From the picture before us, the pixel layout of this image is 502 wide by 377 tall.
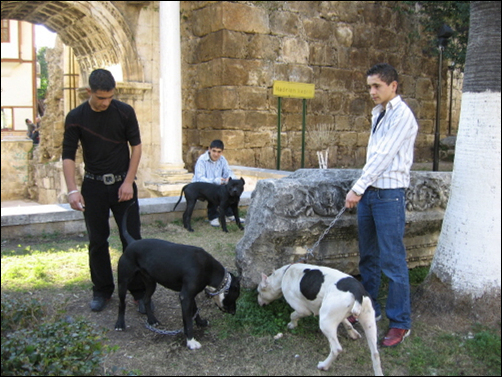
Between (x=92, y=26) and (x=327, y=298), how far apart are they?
401 inches

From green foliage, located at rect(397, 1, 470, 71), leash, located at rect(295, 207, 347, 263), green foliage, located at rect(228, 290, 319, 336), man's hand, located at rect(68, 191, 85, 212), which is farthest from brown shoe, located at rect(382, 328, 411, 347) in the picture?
green foliage, located at rect(397, 1, 470, 71)

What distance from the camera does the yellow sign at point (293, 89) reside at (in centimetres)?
1220

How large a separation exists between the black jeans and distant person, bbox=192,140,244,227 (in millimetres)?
3343

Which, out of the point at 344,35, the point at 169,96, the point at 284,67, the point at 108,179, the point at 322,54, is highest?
the point at 344,35

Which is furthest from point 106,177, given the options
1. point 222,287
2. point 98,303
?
point 222,287

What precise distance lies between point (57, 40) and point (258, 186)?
1587 centimetres

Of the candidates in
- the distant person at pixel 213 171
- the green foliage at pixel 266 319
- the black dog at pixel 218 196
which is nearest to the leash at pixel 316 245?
the green foliage at pixel 266 319

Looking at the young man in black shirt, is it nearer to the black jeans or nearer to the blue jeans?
the black jeans

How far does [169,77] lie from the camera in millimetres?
10531

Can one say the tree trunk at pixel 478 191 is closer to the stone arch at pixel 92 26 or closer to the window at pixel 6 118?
the stone arch at pixel 92 26

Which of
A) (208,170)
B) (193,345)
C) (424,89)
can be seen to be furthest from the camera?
(424,89)

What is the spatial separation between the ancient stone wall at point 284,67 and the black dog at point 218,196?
13.9 feet

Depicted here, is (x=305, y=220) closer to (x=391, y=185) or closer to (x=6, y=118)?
(x=391, y=185)

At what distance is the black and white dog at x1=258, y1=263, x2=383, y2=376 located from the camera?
10.2 feet
